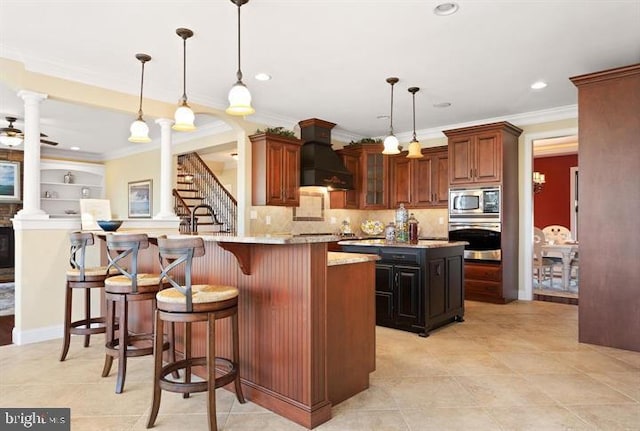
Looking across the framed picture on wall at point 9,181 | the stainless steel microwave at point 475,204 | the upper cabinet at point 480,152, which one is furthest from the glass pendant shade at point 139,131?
the framed picture on wall at point 9,181

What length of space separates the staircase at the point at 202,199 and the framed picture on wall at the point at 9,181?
348cm

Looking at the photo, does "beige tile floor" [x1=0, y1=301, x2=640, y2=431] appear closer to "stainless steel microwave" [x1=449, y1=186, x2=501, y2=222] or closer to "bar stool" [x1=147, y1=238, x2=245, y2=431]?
"bar stool" [x1=147, y1=238, x2=245, y2=431]

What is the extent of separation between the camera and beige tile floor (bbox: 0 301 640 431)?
229 cm

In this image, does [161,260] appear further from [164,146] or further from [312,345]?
[164,146]

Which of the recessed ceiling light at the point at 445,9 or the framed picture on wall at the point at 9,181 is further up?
the recessed ceiling light at the point at 445,9

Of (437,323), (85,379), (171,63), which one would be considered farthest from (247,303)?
(171,63)

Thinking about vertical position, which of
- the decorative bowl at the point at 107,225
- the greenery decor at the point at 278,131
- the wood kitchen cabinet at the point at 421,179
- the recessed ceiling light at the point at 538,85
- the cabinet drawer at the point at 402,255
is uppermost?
the recessed ceiling light at the point at 538,85

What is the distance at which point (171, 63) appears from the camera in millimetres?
3994

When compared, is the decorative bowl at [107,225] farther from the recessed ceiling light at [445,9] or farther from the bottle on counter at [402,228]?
the recessed ceiling light at [445,9]

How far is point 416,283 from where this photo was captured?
4000 mm

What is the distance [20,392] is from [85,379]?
0.38 m

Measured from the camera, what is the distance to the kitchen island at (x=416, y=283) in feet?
13.1

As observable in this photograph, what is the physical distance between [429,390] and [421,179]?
15.3 feet

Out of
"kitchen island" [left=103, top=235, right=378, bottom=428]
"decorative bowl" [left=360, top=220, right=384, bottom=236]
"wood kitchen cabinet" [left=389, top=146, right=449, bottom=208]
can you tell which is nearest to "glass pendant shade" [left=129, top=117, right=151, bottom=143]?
"kitchen island" [left=103, top=235, right=378, bottom=428]
